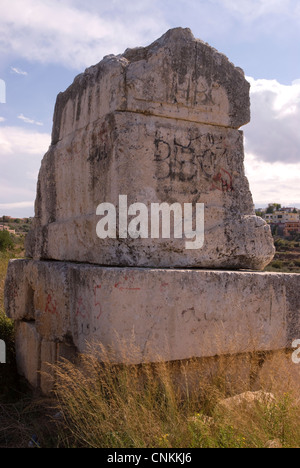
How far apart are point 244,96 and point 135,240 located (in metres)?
1.48

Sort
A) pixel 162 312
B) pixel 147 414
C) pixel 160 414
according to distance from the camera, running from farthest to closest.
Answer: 1. pixel 162 312
2. pixel 160 414
3. pixel 147 414

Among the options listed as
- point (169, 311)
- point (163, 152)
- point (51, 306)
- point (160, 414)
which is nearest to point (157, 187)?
point (163, 152)

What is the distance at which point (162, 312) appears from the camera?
2.84 metres

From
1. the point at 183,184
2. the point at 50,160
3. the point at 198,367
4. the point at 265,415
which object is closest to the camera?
the point at 265,415

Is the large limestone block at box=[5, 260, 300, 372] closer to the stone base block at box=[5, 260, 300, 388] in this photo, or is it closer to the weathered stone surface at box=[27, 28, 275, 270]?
the stone base block at box=[5, 260, 300, 388]

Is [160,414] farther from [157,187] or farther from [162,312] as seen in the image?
[157,187]

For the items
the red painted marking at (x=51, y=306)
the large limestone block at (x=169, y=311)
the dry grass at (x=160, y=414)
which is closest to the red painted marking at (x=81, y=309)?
the large limestone block at (x=169, y=311)

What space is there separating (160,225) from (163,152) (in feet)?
1.63

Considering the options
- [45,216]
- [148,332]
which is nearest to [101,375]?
[148,332]

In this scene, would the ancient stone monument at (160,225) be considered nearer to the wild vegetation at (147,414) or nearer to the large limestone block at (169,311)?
the large limestone block at (169,311)

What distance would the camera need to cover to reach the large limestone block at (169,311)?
2775 millimetres

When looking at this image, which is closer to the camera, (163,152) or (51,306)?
(163,152)

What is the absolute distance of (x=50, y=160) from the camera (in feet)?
13.2

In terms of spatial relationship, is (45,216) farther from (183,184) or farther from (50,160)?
(183,184)
